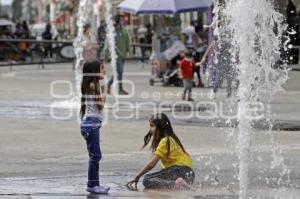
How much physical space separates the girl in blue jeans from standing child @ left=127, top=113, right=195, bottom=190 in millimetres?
449

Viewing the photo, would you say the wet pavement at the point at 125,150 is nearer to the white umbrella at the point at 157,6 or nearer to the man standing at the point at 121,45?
the man standing at the point at 121,45

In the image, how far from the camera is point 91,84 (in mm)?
9406

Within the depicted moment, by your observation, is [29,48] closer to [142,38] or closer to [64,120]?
[142,38]

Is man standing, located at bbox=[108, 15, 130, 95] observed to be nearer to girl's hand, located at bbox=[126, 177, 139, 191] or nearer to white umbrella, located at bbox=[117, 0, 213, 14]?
white umbrella, located at bbox=[117, 0, 213, 14]

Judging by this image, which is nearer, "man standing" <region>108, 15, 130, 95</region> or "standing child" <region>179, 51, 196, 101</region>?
"standing child" <region>179, 51, 196, 101</region>

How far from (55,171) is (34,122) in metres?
5.04

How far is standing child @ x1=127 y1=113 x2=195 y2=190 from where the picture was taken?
371 inches

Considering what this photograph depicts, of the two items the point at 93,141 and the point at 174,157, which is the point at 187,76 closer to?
the point at 174,157

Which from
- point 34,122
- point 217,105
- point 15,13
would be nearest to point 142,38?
point 217,105

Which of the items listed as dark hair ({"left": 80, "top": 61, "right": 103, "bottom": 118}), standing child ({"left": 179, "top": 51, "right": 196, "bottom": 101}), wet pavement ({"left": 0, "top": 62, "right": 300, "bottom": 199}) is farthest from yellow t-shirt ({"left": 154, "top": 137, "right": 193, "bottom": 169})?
standing child ({"left": 179, "top": 51, "right": 196, "bottom": 101})

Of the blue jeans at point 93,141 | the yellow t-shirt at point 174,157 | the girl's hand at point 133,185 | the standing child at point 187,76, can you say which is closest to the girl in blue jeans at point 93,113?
the blue jeans at point 93,141

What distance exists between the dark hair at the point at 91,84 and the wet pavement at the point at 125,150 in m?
0.94

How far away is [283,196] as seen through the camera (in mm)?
8898

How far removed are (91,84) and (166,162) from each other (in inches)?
45.8
